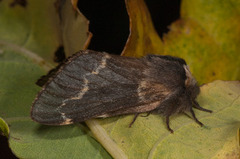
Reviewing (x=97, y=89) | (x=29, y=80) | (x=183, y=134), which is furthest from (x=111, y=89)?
(x=29, y=80)

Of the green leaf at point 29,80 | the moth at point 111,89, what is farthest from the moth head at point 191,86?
the green leaf at point 29,80

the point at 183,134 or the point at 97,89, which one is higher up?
the point at 97,89

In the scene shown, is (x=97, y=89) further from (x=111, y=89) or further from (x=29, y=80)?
(x=29, y=80)

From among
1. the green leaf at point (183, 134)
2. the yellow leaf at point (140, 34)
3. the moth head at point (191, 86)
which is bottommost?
the green leaf at point (183, 134)

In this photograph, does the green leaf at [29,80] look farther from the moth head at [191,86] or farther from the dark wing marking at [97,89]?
the moth head at [191,86]

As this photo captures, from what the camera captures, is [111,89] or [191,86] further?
[191,86]

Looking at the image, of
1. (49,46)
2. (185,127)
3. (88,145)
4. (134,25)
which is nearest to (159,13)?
(134,25)

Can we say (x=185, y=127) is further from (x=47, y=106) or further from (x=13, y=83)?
(x=13, y=83)

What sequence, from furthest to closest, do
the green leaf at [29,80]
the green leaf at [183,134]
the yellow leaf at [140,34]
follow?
1. the yellow leaf at [140,34]
2. the green leaf at [29,80]
3. the green leaf at [183,134]
